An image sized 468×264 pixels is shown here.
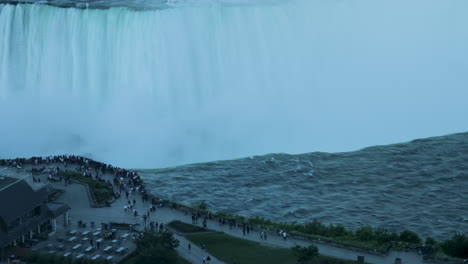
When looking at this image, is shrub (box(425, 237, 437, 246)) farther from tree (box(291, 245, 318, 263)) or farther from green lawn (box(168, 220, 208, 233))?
green lawn (box(168, 220, 208, 233))

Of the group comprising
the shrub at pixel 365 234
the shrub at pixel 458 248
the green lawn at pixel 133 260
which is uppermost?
the shrub at pixel 365 234

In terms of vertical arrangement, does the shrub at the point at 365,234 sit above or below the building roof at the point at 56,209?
below

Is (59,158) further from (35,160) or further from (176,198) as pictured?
(176,198)

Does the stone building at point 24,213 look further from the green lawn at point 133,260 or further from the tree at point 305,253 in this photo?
the tree at point 305,253

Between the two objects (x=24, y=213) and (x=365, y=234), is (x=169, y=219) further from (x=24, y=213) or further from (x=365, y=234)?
(x=365, y=234)

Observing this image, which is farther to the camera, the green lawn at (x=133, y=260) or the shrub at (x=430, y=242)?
the shrub at (x=430, y=242)

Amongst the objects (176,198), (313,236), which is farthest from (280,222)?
(176,198)

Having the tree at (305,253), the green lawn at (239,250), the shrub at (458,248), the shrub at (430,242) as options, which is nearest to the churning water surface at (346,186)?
the shrub at (430,242)
